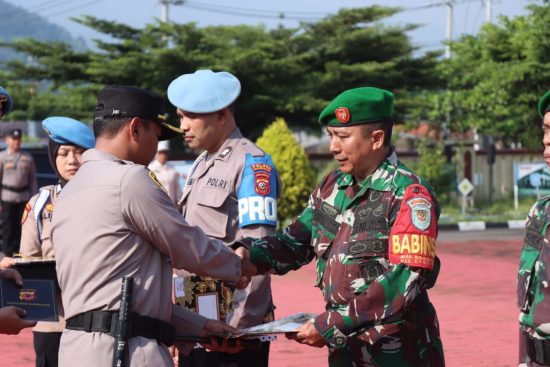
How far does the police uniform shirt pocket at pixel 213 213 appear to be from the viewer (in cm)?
500

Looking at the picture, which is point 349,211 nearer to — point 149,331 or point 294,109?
point 149,331

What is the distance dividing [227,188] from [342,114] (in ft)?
3.18

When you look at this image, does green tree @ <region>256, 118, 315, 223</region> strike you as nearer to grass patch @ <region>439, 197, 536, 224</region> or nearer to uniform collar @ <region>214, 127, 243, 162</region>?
grass patch @ <region>439, 197, 536, 224</region>

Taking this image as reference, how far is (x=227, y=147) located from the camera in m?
5.13

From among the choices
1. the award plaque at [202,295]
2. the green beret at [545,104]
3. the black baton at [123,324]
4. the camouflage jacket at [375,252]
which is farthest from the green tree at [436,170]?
the black baton at [123,324]

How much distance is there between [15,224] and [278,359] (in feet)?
26.3

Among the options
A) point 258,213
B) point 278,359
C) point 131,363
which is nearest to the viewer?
point 131,363

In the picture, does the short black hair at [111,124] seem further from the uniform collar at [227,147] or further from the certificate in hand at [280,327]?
the uniform collar at [227,147]

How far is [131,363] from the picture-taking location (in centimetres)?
379

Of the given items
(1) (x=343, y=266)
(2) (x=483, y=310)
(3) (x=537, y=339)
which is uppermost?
(1) (x=343, y=266)

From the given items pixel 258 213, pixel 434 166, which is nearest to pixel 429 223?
pixel 258 213

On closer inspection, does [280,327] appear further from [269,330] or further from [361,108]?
[361,108]

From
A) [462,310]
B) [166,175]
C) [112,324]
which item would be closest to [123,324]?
[112,324]

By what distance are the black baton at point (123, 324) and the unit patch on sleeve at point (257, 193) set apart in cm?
123
